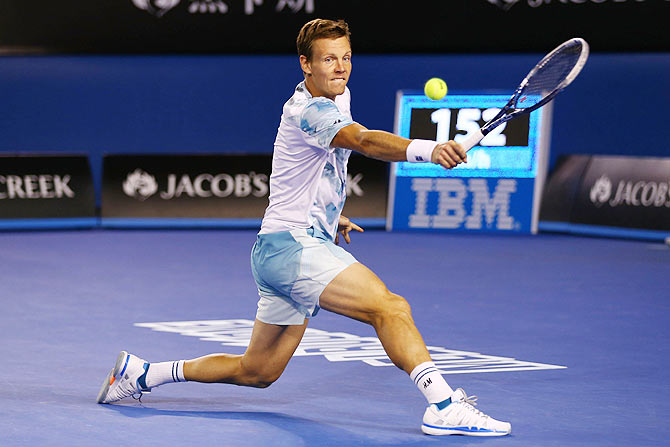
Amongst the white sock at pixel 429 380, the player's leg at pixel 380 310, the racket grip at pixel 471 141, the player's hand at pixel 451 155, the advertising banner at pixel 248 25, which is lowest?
the white sock at pixel 429 380

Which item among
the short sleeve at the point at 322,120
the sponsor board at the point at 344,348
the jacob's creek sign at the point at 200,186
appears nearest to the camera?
the short sleeve at the point at 322,120

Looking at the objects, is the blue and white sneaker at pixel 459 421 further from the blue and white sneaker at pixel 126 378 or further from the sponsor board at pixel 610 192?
the sponsor board at pixel 610 192

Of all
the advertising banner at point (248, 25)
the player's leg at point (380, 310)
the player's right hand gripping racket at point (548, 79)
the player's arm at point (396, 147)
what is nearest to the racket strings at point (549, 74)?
the player's right hand gripping racket at point (548, 79)

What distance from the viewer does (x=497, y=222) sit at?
14430 millimetres

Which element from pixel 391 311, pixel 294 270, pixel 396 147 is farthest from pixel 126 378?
pixel 396 147

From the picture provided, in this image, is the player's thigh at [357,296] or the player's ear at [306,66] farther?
the player's ear at [306,66]

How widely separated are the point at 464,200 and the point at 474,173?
1.23 ft

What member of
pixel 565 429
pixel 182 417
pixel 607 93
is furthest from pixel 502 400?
pixel 607 93

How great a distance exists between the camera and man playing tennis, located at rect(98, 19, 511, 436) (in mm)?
4859

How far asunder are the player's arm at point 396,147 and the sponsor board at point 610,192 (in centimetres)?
967

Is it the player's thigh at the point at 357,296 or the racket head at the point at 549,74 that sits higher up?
the racket head at the point at 549,74

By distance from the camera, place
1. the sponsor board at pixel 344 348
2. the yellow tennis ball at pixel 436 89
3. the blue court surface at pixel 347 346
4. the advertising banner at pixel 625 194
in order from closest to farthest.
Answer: the blue court surface at pixel 347 346
the yellow tennis ball at pixel 436 89
the sponsor board at pixel 344 348
the advertising banner at pixel 625 194

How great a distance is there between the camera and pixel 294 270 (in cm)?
500

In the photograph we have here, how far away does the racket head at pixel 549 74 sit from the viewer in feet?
16.5
